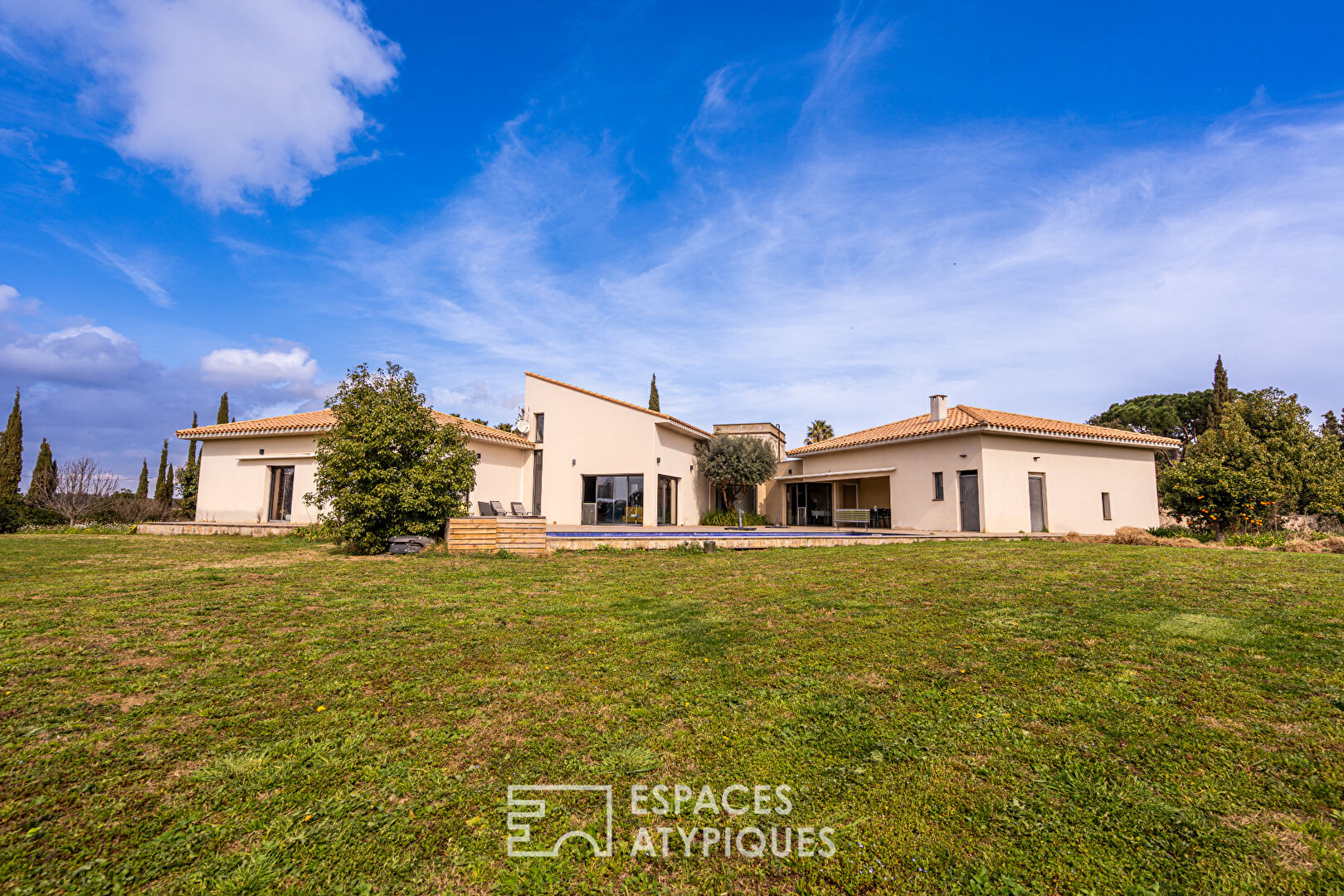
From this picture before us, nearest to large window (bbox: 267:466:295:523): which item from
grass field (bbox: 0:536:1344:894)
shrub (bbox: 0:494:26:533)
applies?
shrub (bbox: 0:494:26:533)

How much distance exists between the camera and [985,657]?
4785mm

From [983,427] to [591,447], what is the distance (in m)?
14.3

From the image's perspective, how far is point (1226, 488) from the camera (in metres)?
18.1

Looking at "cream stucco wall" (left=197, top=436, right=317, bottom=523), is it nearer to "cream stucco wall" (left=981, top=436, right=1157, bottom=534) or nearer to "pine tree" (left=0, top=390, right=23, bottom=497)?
"pine tree" (left=0, top=390, right=23, bottom=497)

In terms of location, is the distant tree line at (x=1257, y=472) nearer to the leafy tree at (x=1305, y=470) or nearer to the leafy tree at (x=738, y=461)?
the leafy tree at (x=1305, y=470)

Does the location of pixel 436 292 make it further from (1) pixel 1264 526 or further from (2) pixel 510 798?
(1) pixel 1264 526

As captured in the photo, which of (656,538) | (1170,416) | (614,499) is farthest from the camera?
(1170,416)

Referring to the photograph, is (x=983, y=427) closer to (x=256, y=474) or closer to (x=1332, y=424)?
(x=256, y=474)

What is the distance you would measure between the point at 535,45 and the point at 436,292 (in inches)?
350

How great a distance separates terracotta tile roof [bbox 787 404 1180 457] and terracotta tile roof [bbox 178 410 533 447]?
14154 mm

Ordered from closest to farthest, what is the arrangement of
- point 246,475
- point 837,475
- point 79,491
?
1. point 246,475
2. point 79,491
3. point 837,475

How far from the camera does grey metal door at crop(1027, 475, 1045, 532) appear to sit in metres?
20.1

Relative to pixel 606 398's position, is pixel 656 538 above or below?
below

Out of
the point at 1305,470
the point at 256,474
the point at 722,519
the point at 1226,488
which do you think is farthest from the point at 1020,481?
the point at 256,474
